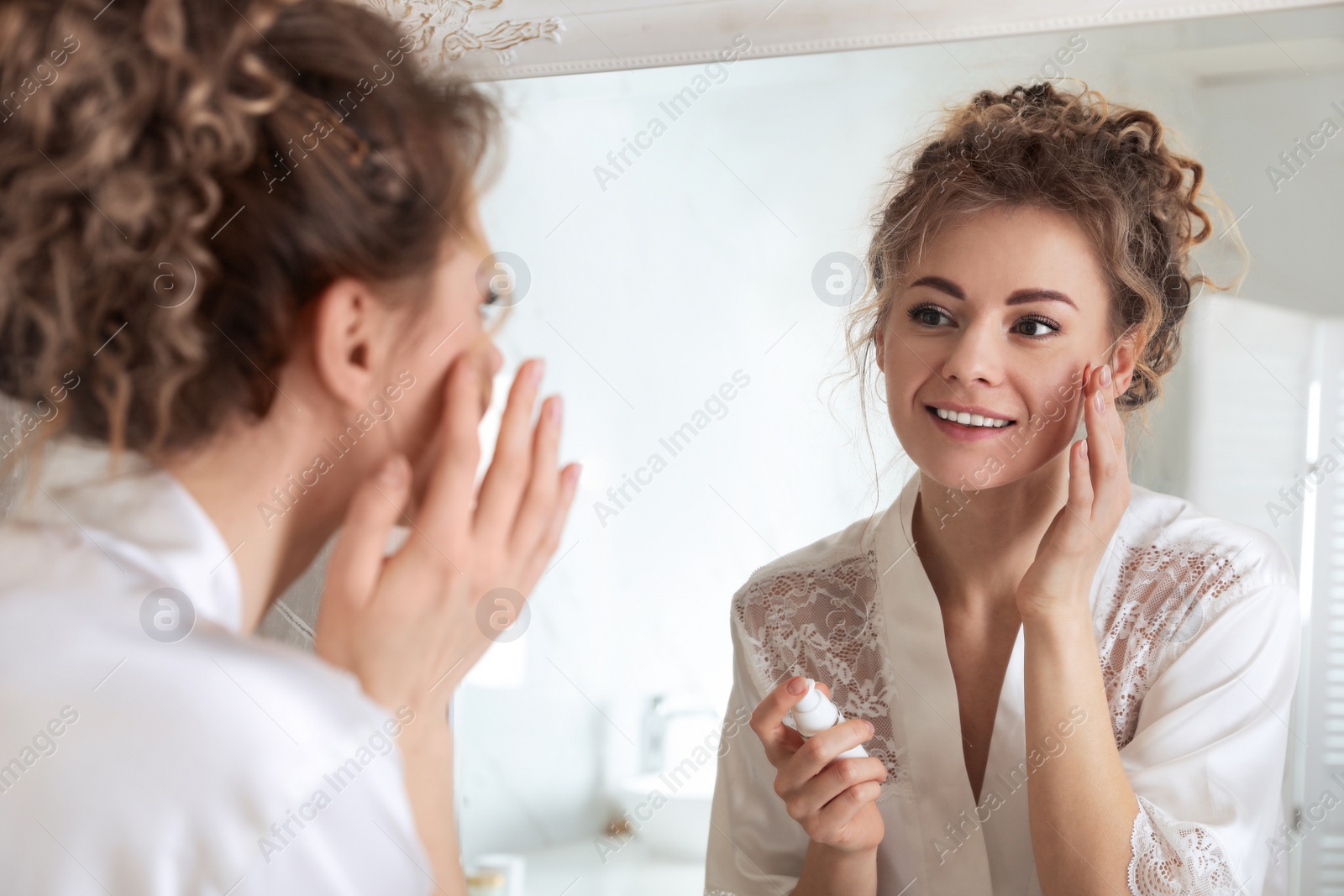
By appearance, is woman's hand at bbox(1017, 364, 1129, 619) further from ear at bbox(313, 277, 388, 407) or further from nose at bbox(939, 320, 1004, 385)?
ear at bbox(313, 277, 388, 407)

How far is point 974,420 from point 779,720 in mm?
289

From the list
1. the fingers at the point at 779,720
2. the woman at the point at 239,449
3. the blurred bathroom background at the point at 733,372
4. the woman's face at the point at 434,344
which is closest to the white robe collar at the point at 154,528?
the woman at the point at 239,449

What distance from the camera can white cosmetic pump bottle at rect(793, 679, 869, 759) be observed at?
0.73 m

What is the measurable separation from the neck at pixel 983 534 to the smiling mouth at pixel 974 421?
8cm

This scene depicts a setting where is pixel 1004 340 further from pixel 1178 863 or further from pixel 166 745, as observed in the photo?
pixel 166 745

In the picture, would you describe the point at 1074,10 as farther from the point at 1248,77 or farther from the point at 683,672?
the point at 683,672

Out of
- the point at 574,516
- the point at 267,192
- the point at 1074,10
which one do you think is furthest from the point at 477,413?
the point at 1074,10

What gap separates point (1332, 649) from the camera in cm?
77

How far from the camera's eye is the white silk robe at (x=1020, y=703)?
749mm

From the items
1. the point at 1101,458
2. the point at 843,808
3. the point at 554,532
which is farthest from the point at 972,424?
the point at 554,532

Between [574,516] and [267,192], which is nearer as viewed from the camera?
[267,192]

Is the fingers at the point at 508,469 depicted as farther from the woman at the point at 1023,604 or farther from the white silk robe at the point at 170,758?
the woman at the point at 1023,604

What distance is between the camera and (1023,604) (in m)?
0.78

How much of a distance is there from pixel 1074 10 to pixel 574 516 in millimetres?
616
